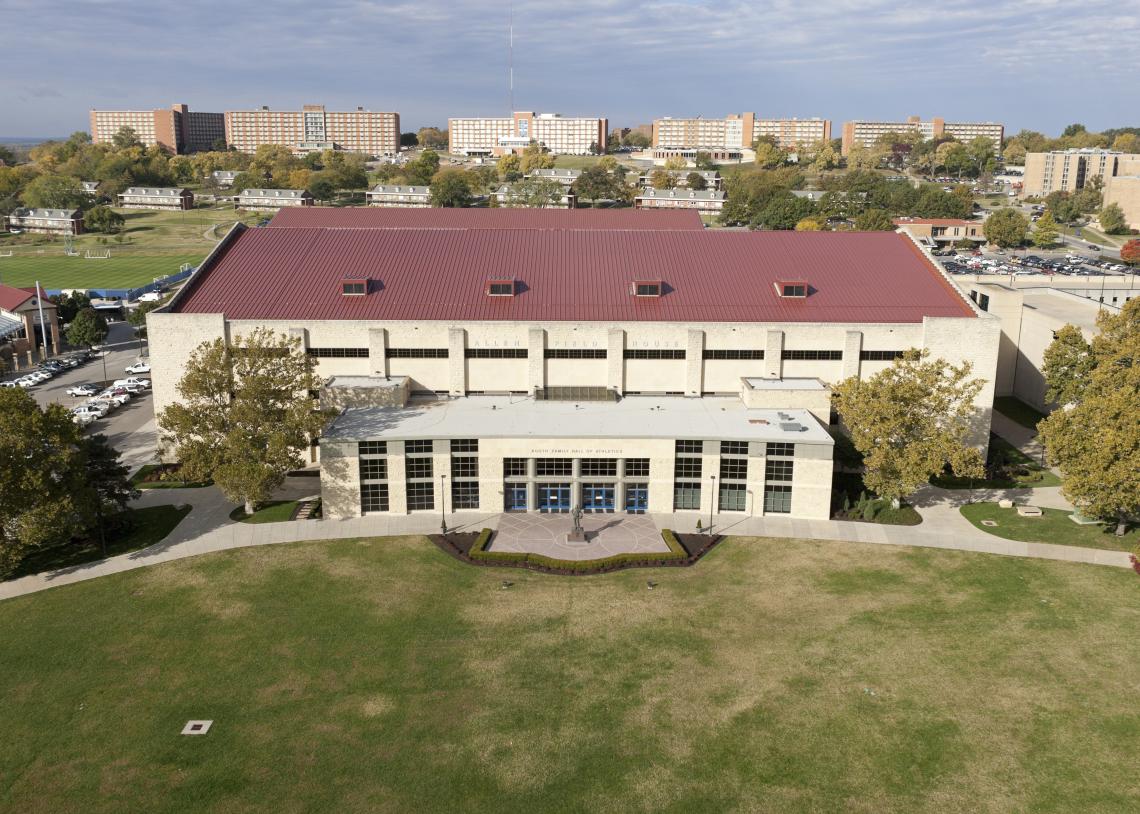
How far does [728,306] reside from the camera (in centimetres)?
6888

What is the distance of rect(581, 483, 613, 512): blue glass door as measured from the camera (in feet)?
197

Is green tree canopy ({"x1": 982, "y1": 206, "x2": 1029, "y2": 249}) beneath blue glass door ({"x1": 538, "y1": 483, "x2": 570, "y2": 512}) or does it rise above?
above

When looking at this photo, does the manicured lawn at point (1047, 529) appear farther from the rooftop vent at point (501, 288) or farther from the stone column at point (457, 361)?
the stone column at point (457, 361)

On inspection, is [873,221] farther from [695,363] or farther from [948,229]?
[695,363]

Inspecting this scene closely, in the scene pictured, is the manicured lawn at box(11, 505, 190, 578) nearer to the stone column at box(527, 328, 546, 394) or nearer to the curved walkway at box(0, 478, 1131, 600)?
the curved walkway at box(0, 478, 1131, 600)

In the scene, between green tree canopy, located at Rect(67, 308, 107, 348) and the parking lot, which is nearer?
the parking lot

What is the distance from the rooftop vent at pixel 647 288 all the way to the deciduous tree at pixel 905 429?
17681 mm

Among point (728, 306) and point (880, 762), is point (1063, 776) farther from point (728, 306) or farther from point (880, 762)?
point (728, 306)

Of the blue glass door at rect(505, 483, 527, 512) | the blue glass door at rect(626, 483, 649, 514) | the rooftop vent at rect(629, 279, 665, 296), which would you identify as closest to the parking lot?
the blue glass door at rect(505, 483, 527, 512)

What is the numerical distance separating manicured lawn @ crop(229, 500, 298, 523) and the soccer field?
110 meters

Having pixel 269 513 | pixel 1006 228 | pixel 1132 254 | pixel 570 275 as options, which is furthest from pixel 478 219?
pixel 1132 254

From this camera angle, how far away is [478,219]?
104 metres

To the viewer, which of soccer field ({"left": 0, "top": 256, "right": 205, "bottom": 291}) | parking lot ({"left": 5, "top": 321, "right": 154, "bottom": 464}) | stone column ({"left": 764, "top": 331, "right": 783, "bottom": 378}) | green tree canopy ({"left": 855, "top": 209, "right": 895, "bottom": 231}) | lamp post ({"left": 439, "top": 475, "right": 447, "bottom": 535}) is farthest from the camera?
green tree canopy ({"left": 855, "top": 209, "right": 895, "bottom": 231})

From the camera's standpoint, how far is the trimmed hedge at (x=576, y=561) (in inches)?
2042
